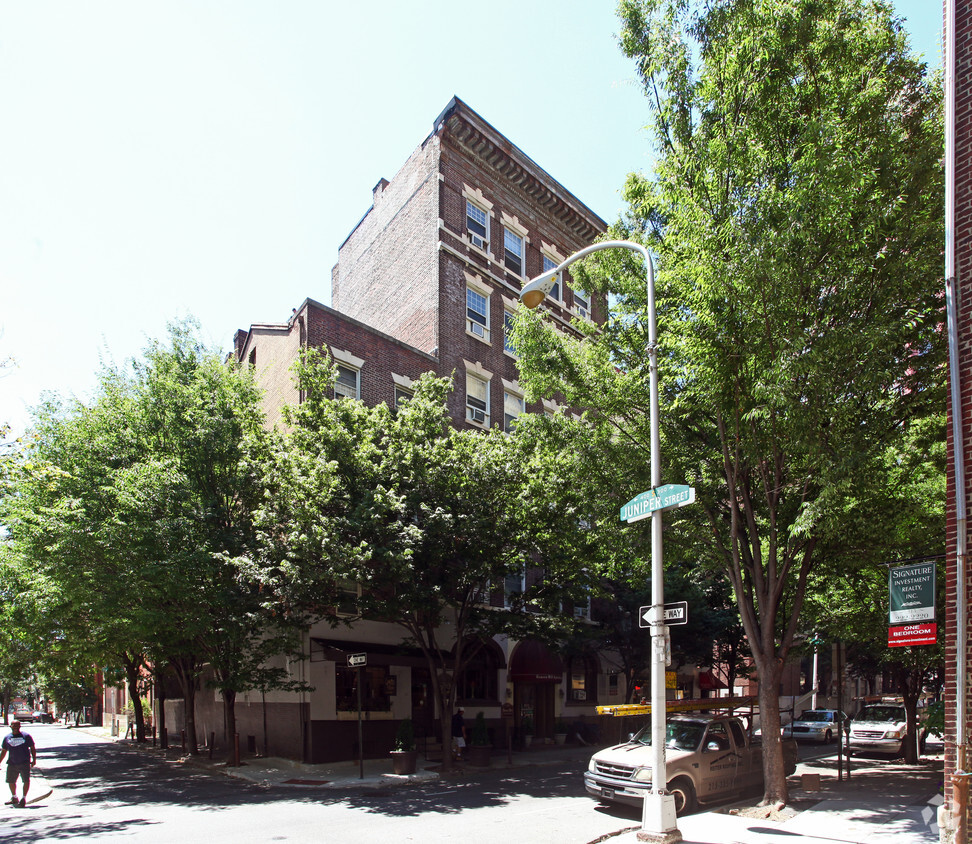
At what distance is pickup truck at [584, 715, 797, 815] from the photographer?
42.6ft

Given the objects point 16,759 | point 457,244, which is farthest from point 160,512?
point 457,244

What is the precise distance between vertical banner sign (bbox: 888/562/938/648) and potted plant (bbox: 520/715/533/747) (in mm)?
19182

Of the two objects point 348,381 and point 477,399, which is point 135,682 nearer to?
point 348,381

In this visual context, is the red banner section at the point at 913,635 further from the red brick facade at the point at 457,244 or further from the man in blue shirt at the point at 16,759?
the red brick facade at the point at 457,244

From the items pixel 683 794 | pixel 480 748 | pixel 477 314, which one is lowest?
pixel 480 748

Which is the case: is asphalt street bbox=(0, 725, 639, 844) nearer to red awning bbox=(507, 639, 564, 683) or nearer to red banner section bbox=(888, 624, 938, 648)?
red banner section bbox=(888, 624, 938, 648)

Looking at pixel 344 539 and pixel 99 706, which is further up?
pixel 344 539

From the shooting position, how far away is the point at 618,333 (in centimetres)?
1509

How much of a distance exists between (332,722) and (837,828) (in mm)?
14598

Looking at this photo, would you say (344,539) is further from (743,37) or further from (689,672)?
(689,672)

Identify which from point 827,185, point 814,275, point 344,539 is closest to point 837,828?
point 814,275

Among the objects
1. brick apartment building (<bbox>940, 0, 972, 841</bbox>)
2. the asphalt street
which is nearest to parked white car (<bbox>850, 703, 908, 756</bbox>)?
the asphalt street

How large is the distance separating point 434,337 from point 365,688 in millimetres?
12444

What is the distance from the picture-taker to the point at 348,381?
24766mm
